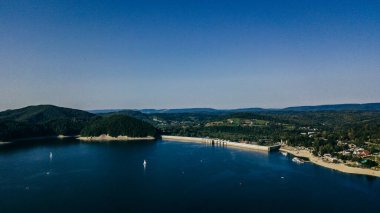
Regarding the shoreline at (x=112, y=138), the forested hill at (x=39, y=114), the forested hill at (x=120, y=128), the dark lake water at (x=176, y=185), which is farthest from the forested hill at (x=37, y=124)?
the dark lake water at (x=176, y=185)

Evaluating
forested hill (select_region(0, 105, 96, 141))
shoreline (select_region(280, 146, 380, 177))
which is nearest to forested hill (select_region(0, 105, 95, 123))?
forested hill (select_region(0, 105, 96, 141))

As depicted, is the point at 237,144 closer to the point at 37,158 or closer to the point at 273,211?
the point at 37,158

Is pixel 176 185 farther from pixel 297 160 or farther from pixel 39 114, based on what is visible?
pixel 39 114

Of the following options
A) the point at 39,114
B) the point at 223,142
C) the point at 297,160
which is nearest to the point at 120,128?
the point at 223,142

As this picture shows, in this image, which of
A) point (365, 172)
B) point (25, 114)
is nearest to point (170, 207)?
point (365, 172)

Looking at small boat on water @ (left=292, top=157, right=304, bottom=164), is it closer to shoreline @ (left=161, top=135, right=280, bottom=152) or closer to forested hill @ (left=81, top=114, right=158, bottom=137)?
shoreline @ (left=161, top=135, right=280, bottom=152)

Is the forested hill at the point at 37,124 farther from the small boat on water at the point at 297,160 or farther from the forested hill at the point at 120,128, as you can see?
the small boat on water at the point at 297,160
